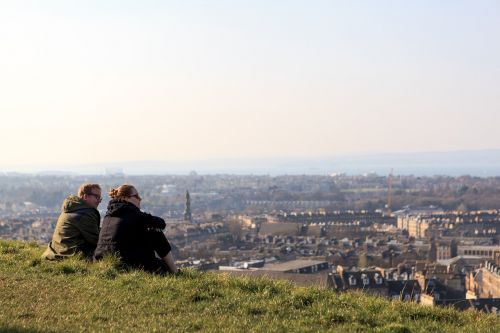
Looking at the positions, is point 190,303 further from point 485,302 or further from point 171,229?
point 171,229

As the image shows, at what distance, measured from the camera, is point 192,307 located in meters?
6.99

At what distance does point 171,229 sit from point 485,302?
6174cm

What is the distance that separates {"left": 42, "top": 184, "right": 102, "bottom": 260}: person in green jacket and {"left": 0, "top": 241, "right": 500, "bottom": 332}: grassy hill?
924 mm

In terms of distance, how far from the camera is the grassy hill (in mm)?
6344

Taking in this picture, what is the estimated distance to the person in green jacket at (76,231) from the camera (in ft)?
31.0

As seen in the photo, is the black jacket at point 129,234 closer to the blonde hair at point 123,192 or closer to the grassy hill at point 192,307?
the blonde hair at point 123,192

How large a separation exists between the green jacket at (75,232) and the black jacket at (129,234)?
69 cm

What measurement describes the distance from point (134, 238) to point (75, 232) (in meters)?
1.21

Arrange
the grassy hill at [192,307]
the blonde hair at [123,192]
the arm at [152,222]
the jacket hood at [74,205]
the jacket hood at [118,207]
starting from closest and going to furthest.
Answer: the grassy hill at [192,307]
the arm at [152,222]
the jacket hood at [118,207]
the blonde hair at [123,192]
the jacket hood at [74,205]

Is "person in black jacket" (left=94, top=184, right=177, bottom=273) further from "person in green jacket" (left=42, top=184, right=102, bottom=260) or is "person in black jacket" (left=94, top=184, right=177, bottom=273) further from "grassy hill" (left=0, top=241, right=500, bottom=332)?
"person in green jacket" (left=42, top=184, right=102, bottom=260)

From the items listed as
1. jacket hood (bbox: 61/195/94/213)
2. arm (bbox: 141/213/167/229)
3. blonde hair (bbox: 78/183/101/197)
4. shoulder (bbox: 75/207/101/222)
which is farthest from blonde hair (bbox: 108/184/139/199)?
blonde hair (bbox: 78/183/101/197)

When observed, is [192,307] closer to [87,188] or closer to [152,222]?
[152,222]

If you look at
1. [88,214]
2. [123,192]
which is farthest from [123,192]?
[88,214]

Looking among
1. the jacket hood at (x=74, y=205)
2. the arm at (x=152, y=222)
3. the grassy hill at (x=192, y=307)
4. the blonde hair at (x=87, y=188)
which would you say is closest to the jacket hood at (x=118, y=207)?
the arm at (x=152, y=222)
